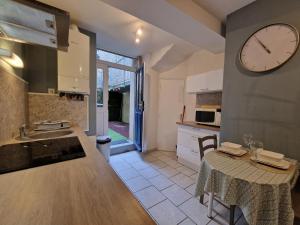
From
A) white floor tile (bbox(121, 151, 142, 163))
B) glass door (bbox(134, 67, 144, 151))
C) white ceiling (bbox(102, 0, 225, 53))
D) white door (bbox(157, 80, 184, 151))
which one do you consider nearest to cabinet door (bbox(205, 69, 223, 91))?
white ceiling (bbox(102, 0, 225, 53))

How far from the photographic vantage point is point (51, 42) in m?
1.08

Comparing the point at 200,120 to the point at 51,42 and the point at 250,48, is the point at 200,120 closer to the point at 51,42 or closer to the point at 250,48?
the point at 250,48

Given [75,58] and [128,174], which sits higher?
[75,58]

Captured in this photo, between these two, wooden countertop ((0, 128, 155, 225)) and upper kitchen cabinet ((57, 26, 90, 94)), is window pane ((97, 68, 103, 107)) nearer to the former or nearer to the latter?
upper kitchen cabinet ((57, 26, 90, 94))

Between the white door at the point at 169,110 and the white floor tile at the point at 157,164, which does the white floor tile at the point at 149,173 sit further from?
the white door at the point at 169,110

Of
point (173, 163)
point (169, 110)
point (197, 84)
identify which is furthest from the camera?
point (169, 110)

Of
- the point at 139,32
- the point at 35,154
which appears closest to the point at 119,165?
the point at 35,154

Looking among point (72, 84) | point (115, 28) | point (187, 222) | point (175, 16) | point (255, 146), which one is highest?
point (115, 28)

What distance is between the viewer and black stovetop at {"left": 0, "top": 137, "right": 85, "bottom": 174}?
0.80 metres

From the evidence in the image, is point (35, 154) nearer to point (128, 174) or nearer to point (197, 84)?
point (128, 174)

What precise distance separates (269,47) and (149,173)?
2.54 metres

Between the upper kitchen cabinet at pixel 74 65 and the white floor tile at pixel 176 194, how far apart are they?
2.00m

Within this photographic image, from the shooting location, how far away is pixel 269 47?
1.57 m

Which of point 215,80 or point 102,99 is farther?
point 102,99
